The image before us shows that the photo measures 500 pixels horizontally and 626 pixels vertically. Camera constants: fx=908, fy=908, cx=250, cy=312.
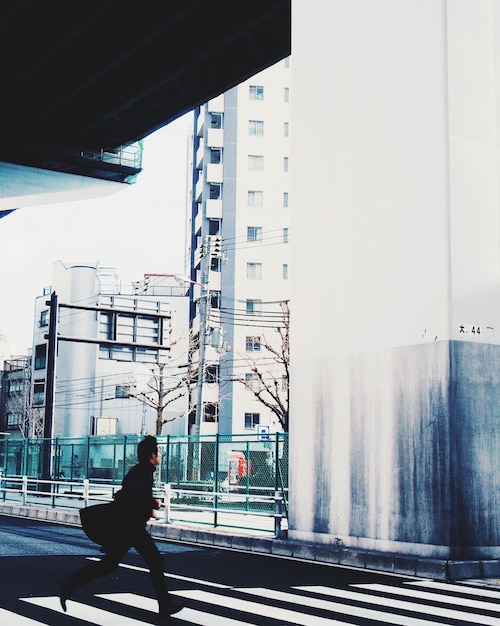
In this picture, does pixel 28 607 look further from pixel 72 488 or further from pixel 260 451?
pixel 72 488

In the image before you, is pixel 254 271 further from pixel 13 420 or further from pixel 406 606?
pixel 406 606

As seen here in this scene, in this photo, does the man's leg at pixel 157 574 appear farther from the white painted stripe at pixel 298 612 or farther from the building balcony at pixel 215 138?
the building balcony at pixel 215 138

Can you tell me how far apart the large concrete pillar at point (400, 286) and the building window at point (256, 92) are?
49.9 m

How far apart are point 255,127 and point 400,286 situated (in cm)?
5177

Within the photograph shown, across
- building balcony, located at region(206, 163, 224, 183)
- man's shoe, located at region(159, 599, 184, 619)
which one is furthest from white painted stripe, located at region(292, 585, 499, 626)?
building balcony, located at region(206, 163, 224, 183)

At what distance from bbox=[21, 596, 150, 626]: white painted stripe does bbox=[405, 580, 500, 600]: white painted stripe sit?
13.5 feet

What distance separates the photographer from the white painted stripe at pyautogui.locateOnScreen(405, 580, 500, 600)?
31.8 feet

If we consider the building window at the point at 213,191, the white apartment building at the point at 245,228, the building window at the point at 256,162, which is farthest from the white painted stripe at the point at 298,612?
the building window at the point at 213,191

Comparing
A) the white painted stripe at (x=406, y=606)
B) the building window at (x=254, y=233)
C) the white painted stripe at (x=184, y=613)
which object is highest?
the building window at (x=254, y=233)

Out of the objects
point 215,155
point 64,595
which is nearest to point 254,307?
point 215,155

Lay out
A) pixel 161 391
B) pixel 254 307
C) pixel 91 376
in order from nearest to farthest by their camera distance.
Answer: pixel 161 391
pixel 254 307
pixel 91 376

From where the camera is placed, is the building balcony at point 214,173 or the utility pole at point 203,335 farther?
the building balcony at point 214,173

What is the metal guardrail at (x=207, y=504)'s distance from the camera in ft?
53.7

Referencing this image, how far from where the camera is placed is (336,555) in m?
12.6
